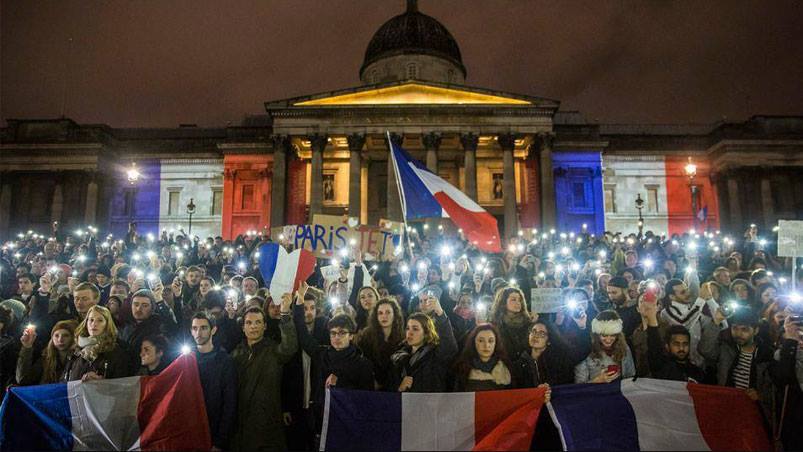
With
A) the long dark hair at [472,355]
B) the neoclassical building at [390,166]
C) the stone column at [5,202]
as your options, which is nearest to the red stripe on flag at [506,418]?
the long dark hair at [472,355]

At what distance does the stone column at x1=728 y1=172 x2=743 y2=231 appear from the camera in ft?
128

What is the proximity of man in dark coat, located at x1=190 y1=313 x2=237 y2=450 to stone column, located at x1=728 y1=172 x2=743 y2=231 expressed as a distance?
42.7 metres

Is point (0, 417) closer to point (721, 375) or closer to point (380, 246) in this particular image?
point (721, 375)

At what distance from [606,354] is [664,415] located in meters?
0.77

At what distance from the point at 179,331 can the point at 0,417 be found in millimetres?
2000

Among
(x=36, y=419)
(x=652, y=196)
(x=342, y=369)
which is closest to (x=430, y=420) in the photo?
(x=342, y=369)

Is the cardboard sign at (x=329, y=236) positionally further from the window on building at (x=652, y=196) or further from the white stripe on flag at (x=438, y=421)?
the window on building at (x=652, y=196)

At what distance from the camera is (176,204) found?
4353cm

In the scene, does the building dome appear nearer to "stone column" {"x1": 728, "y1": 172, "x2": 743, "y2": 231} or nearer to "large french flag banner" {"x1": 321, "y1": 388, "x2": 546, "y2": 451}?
"stone column" {"x1": 728, "y1": 172, "x2": 743, "y2": 231}

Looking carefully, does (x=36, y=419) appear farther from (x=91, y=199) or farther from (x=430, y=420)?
(x=91, y=199)

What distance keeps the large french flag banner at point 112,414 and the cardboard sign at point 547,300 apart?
404 centimetres

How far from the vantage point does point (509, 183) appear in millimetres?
34000

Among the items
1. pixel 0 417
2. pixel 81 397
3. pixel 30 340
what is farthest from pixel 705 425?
pixel 30 340

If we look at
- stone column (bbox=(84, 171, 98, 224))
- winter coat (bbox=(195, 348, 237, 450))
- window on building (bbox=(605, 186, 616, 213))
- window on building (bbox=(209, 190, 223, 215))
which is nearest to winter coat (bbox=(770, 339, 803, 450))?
winter coat (bbox=(195, 348, 237, 450))
